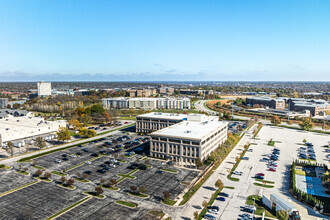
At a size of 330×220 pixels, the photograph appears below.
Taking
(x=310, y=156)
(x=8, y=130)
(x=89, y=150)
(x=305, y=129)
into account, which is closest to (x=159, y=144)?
(x=89, y=150)

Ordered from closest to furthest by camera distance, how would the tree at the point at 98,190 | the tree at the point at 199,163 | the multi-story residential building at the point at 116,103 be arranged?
1. the tree at the point at 98,190
2. the tree at the point at 199,163
3. the multi-story residential building at the point at 116,103

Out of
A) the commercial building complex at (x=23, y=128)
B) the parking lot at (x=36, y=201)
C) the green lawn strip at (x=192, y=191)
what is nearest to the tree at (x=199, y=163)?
the green lawn strip at (x=192, y=191)

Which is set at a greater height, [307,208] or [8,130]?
[8,130]

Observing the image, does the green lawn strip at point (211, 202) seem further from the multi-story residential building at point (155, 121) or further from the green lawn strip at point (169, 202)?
the multi-story residential building at point (155, 121)

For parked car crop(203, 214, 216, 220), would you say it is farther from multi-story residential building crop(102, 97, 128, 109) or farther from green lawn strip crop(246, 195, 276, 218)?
multi-story residential building crop(102, 97, 128, 109)

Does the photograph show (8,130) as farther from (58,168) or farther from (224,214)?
(224,214)

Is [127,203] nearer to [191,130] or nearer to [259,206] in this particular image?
[259,206]
